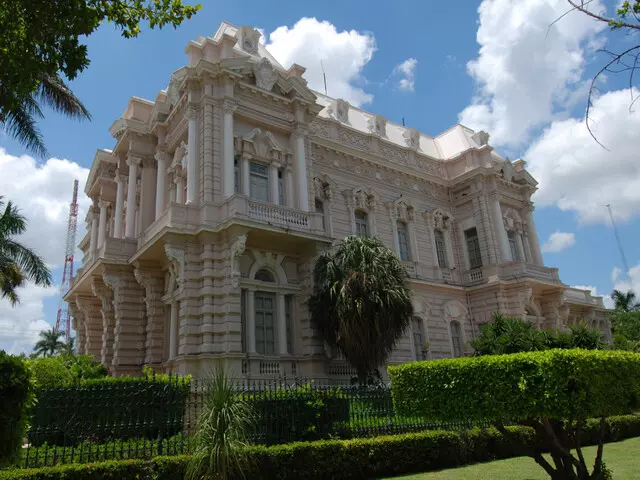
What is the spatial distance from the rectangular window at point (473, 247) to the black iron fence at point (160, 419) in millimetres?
15695

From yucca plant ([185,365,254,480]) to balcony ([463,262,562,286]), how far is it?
61.5 feet

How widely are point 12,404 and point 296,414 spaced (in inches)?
247

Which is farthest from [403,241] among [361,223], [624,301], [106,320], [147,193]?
[624,301]

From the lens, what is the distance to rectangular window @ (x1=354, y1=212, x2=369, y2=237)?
77.5 ft

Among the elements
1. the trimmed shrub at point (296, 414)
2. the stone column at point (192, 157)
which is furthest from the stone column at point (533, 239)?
the trimmed shrub at point (296, 414)

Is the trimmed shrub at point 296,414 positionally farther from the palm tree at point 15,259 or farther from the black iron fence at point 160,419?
the palm tree at point 15,259

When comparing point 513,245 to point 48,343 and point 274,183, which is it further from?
point 48,343

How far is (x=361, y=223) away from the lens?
23.8m

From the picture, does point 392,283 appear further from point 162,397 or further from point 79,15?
point 79,15

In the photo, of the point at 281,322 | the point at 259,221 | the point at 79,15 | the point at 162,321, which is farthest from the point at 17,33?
the point at 162,321

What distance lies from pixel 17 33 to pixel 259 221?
9.50 meters

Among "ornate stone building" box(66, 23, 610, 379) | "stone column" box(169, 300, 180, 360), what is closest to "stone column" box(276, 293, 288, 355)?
"ornate stone building" box(66, 23, 610, 379)

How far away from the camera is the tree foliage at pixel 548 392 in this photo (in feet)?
24.4

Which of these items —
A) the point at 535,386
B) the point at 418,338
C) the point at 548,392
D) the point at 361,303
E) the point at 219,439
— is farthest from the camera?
the point at 418,338
